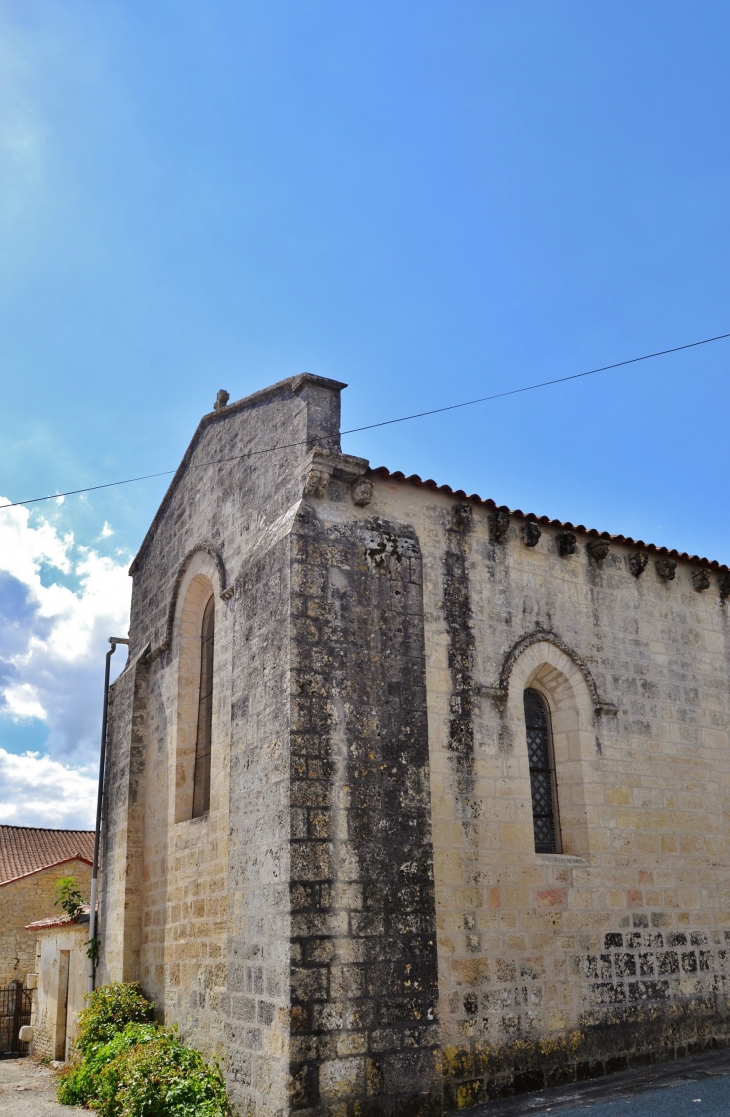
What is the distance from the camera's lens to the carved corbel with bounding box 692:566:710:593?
1076 cm

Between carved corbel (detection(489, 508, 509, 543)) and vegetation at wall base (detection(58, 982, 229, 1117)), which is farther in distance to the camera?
carved corbel (detection(489, 508, 509, 543))

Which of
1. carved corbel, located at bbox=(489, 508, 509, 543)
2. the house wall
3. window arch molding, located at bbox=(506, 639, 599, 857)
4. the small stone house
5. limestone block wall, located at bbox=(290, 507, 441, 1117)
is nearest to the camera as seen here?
limestone block wall, located at bbox=(290, 507, 441, 1117)

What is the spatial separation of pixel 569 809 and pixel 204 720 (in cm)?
409

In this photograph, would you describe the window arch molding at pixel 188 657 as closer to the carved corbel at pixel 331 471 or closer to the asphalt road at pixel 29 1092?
the carved corbel at pixel 331 471

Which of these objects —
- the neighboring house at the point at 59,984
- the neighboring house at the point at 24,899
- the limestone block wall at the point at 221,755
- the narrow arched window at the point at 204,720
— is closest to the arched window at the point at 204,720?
the narrow arched window at the point at 204,720

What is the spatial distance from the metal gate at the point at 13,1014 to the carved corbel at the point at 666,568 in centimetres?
1615

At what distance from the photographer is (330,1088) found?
20.6 feet

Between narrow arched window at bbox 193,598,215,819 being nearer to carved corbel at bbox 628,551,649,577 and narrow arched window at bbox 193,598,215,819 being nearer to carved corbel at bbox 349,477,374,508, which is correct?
carved corbel at bbox 349,477,374,508

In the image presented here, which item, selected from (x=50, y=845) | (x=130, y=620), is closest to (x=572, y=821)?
(x=130, y=620)

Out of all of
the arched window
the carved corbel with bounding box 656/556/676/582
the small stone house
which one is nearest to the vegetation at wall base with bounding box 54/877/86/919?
the small stone house

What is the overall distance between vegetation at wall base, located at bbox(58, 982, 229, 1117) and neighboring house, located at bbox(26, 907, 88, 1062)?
200 centimetres

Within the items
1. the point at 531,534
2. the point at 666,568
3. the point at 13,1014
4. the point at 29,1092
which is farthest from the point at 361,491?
the point at 13,1014

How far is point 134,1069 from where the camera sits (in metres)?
7.80

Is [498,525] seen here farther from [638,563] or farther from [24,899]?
[24,899]
